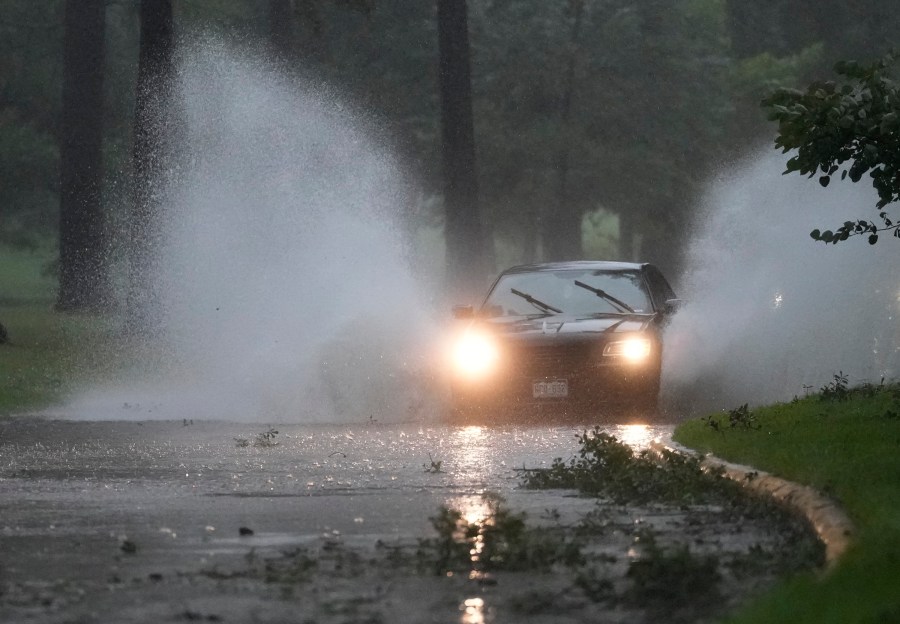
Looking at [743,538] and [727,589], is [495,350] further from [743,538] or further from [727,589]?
[727,589]


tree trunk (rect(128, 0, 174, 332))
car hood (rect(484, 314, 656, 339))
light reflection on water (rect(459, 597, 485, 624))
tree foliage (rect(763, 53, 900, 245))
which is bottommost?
light reflection on water (rect(459, 597, 485, 624))

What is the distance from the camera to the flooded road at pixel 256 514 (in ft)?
30.1

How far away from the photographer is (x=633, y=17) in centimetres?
5969

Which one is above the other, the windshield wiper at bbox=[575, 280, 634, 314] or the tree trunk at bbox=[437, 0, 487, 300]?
the tree trunk at bbox=[437, 0, 487, 300]

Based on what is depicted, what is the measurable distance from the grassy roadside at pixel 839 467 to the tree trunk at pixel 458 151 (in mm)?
22396

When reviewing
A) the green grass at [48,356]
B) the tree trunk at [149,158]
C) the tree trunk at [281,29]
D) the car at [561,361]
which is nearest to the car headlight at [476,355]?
the car at [561,361]

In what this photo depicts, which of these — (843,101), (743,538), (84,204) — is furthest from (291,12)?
(743,538)

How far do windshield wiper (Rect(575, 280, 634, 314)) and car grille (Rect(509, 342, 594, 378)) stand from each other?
4.27ft

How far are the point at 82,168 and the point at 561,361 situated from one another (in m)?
25.5

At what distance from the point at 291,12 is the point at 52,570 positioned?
38.9 m

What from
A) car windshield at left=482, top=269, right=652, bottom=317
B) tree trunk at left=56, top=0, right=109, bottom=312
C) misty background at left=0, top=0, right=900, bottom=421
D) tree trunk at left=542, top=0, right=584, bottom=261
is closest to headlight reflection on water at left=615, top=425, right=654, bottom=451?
car windshield at left=482, top=269, right=652, bottom=317

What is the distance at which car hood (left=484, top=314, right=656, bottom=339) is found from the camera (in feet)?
67.8

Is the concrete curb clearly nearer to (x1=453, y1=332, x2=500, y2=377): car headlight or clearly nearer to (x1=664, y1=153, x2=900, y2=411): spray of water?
(x1=453, y1=332, x2=500, y2=377): car headlight

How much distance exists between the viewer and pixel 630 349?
67.5ft
